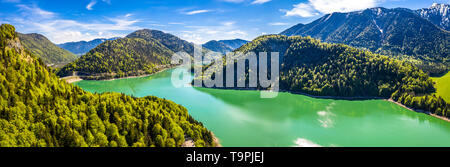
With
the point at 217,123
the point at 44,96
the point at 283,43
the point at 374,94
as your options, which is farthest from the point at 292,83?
the point at 44,96

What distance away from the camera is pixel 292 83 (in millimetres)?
82125

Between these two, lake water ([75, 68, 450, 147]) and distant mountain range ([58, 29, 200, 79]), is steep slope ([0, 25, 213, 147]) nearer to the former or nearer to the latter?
lake water ([75, 68, 450, 147])

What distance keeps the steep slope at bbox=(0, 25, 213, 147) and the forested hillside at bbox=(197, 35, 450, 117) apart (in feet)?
175

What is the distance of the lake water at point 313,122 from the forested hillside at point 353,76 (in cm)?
474

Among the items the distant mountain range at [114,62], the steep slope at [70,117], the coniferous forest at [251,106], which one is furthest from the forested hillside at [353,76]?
the distant mountain range at [114,62]

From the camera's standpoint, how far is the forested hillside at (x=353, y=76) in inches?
2445

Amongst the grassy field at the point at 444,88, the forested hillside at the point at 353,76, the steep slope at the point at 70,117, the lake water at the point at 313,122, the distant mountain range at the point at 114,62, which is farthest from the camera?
the distant mountain range at the point at 114,62

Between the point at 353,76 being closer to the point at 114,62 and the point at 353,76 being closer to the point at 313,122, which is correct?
the point at 313,122

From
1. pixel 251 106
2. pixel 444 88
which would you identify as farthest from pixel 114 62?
pixel 444 88

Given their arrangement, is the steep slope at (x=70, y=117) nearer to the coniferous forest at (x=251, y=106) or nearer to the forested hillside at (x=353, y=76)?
the coniferous forest at (x=251, y=106)

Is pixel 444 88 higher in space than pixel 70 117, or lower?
higher

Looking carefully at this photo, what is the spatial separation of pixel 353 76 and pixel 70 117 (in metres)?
79.0

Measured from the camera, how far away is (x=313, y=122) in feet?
155

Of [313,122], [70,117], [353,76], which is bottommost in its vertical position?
[313,122]
